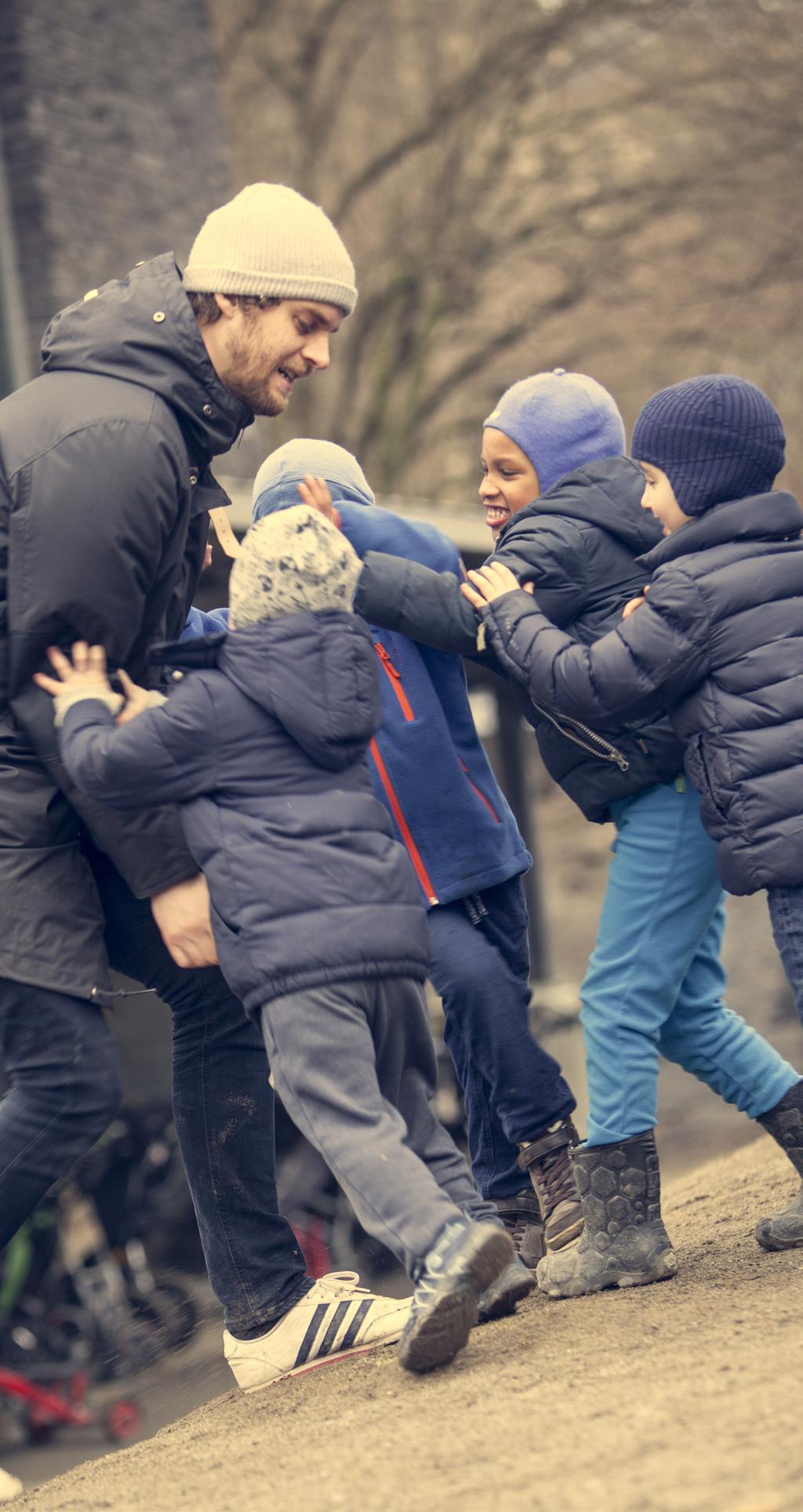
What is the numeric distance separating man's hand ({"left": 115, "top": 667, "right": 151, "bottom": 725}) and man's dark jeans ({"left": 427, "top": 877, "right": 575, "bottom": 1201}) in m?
0.89

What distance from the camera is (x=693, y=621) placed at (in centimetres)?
357

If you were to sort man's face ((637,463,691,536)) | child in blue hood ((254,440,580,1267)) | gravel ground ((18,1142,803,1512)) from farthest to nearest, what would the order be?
child in blue hood ((254,440,580,1267)), man's face ((637,463,691,536)), gravel ground ((18,1142,803,1512))

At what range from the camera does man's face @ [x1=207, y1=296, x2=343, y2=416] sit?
349 centimetres

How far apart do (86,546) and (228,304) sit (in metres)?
0.57

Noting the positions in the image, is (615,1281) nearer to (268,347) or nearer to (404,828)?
(404,828)

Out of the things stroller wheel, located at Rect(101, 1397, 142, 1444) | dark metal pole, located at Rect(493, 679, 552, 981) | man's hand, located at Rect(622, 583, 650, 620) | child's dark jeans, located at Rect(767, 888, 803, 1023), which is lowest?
stroller wheel, located at Rect(101, 1397, 142, 1444)

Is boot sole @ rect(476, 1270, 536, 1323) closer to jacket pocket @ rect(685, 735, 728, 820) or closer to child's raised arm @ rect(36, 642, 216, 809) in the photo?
jacket pocket @ rect(685, 735, 728, 820)

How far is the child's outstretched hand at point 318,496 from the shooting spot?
3.64 meters

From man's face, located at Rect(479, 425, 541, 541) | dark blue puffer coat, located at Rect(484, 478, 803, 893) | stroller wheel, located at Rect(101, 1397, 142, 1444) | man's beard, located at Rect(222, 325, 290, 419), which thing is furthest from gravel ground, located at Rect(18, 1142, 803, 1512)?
stroller wheel, located at Rect(101, 1397, 142, 1444)

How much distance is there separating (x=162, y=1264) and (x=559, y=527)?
24.0ft

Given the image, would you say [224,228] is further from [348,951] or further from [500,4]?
[500,4]

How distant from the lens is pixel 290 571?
3.30 meters

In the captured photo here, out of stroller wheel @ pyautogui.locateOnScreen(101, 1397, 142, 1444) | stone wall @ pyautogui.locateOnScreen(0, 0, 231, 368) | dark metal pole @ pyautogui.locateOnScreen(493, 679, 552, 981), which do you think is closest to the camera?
stone wall @ pyautogui.locateOnScreen(0, 0, 231, 368)

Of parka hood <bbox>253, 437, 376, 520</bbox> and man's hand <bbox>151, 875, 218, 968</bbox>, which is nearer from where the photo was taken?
man's hand <bbox>151, 875, 218, 968</bbox>
